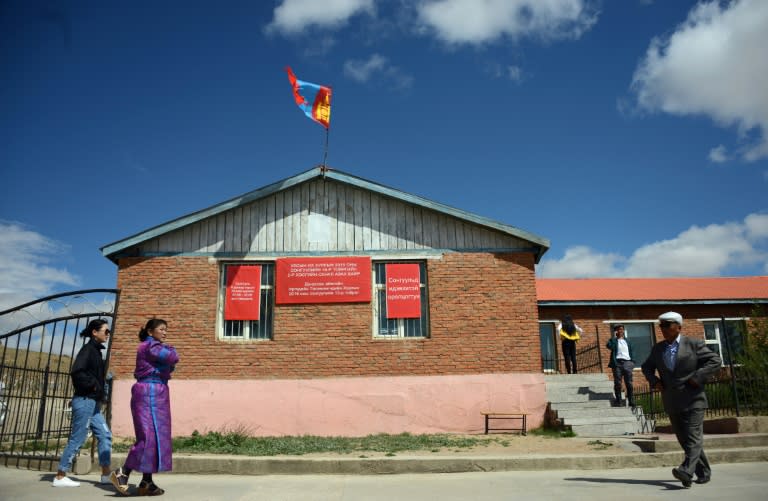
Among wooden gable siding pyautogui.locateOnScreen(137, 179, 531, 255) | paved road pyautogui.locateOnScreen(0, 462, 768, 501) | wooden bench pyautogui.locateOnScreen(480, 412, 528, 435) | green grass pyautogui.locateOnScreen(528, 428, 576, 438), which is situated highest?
wooden gable siding pyautogui.locateOnScreen(137, 179, 531, 255)

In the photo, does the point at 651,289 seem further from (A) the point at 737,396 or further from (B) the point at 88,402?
(B) the point at 88,402

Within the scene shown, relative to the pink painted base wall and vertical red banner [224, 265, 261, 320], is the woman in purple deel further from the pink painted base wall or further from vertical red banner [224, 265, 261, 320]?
vertical red banner [224, 265, 261, 320]

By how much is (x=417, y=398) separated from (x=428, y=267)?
8.75 feet

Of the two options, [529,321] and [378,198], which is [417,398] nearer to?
[529,321]

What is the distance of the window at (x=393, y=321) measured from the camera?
1179 centimetres

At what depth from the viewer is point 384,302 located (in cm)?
1188

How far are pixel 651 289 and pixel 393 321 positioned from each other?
1498cm

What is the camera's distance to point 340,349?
37.8 ft

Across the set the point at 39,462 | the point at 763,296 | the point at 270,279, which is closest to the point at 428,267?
the point at 270,279

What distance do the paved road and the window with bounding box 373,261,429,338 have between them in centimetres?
467

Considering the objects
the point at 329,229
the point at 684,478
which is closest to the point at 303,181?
the point at 329,229

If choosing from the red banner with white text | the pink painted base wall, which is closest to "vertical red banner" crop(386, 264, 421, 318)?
the red banner with white text

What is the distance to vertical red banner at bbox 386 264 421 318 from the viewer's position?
38.8 feet

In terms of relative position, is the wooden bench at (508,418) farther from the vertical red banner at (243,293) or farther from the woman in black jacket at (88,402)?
the woman in black jacket at (88,402)
